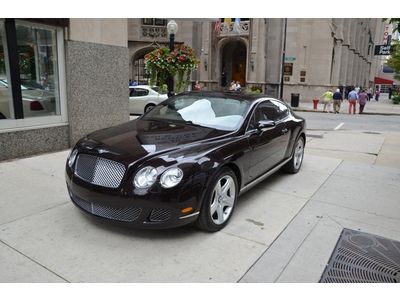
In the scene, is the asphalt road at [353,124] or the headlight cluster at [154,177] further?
the asphalt road at [353,124]

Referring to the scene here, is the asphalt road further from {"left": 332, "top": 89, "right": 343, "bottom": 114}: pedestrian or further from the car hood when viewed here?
the car hood

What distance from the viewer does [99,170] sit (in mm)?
3727

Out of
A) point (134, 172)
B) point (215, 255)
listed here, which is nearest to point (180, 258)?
point (215, 255)

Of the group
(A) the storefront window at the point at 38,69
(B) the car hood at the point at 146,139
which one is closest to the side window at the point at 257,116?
(B) the car hood at the point at 146,139

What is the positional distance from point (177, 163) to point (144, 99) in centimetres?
1322

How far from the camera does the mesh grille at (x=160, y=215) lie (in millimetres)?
3500

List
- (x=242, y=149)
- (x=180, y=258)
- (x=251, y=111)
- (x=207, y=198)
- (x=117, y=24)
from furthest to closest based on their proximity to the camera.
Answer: (x=117, y=24) < (x=251, y=111) < (x=242, y=149) < (x=207, y=198) < (x=180, y=258)

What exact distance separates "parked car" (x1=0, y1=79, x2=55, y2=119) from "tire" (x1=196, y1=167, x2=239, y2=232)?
15.2 ft

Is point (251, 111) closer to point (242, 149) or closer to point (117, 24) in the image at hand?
point (242, 149)

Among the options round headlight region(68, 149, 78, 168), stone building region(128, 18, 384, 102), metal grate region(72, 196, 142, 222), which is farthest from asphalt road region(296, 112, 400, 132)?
stone building region(128, 18, 384, 102)

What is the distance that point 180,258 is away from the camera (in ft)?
11.2

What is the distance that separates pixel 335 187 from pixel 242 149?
89.4 inches

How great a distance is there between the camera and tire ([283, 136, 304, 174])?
6.39 meters

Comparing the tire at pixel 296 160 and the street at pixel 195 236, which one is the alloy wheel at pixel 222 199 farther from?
the tire at pixel 296 160
